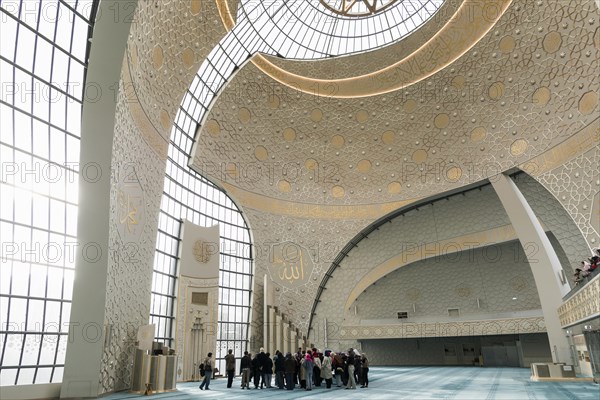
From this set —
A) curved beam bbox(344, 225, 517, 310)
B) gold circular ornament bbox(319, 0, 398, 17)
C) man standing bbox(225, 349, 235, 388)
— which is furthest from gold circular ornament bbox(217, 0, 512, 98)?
man standing bbox(225, 349, 235, 388)

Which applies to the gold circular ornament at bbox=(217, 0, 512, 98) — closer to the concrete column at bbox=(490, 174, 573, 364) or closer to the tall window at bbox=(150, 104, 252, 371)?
the tall window at bbox=(150, 104, 252, 371)

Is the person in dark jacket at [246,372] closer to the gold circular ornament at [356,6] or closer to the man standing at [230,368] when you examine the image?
the man standing at [230,368]

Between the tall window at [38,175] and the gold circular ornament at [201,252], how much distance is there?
10.0 m

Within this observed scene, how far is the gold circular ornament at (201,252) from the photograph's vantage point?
24.2 meters

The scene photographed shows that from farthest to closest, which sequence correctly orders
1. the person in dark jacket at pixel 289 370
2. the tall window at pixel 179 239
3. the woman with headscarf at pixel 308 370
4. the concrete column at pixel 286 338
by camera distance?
the concrete column at pixel 286 338
the tall window at pixel 179 239
the person in dark jacket at pixel 289 370
the woman with headscarf at pixel 308 370

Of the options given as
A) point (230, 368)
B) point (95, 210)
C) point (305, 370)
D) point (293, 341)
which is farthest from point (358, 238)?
point (95, 210)

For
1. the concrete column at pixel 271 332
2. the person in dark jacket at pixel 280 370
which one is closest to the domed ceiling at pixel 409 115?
the concrete column at pixel 271 332

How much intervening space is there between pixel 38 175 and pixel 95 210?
207 cm

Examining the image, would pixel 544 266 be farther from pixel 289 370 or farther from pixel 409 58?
pixel 289 370

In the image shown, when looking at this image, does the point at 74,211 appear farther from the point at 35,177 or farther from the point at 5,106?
the point at 5,106

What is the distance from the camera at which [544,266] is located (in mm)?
22953

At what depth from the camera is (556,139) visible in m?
22.0

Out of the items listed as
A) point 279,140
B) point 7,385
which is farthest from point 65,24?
point 279,140

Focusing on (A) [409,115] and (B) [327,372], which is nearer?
(B) [327,372]
